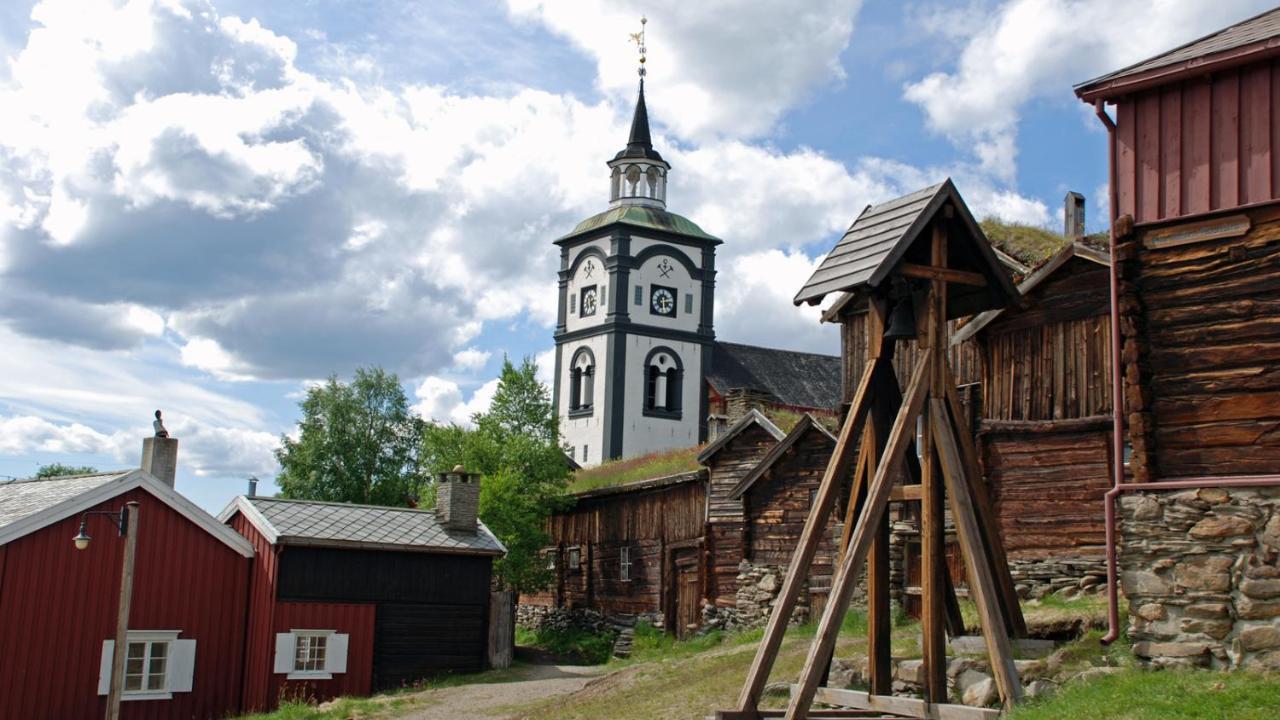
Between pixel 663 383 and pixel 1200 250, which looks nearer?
pixel 1200 250

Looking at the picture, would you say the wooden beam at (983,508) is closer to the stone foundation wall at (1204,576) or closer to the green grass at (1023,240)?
the stone foundation wall at (1204,576)

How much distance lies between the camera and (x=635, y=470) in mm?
48000

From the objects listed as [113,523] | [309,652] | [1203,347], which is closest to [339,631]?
[309,652]

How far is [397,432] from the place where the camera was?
5419 centimetres

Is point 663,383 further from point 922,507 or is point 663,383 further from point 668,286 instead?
point 922,507

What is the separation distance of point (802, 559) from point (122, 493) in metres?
16.6

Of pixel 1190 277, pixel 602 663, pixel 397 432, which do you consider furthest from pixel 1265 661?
pixel 397 432

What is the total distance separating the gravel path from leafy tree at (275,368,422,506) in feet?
81.6

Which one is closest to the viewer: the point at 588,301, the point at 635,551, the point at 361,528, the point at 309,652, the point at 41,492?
the point at 41,492

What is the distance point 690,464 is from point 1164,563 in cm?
3260

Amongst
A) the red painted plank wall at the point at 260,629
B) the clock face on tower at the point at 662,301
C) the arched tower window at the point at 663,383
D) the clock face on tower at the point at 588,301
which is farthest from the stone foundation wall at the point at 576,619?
the clock face on tower at the point at 588,301

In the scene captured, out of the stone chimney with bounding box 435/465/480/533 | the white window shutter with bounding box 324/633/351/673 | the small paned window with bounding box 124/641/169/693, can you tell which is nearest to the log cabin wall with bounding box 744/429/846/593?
the stone chimney with bounding box 435/465/480/533

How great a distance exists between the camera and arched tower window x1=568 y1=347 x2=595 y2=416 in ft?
226

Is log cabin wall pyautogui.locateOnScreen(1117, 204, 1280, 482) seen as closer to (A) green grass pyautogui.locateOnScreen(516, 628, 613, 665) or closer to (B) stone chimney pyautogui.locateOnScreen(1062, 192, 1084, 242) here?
(B) stone chimney pyautogui.locateOnScreen(1062, 192, 1084, 242)
